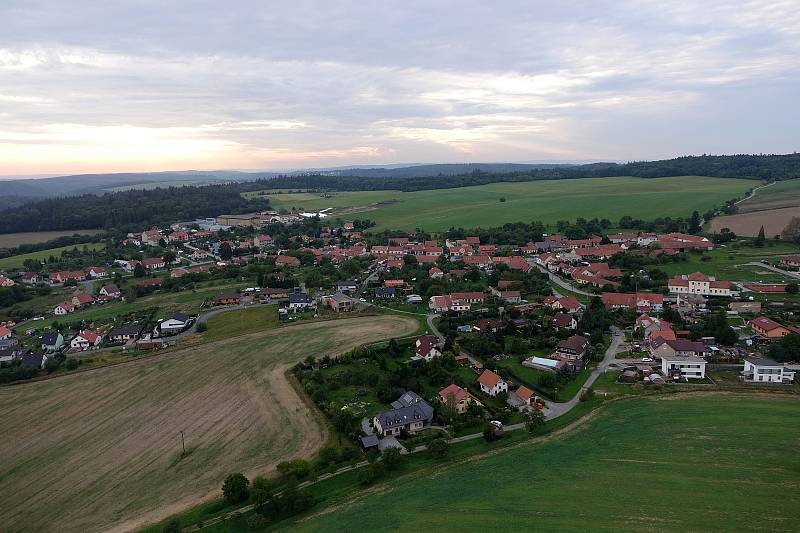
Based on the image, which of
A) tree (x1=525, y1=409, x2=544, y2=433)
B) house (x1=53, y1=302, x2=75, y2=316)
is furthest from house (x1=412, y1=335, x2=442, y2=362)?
house (x1=53, y1=302, x2=75, y2=316)

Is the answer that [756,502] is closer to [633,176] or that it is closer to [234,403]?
[234,403]

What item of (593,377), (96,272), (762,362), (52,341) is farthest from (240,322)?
(762,362)

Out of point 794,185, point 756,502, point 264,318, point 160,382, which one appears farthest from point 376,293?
point 794,185

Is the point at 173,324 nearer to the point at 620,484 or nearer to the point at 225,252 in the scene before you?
the point at 225,252

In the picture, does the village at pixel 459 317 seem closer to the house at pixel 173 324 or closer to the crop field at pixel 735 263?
the house at pixel 173 324

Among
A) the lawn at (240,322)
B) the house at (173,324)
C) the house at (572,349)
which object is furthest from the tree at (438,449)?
the house at (173,324)

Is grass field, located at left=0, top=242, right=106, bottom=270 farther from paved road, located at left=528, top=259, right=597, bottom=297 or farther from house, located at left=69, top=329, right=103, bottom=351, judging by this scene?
paved road, located at left=528, top=259, right=597, bottom=297
